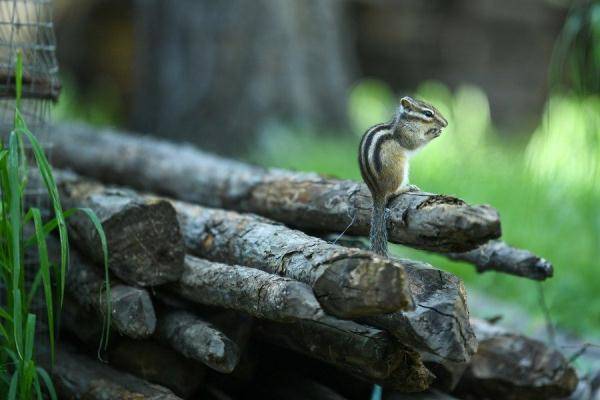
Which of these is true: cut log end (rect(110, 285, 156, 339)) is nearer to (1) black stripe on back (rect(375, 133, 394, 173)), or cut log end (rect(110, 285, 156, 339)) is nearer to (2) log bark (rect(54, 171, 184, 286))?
(2) log bark (rect(54, 171, 184, 286))

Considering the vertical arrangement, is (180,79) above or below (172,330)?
above

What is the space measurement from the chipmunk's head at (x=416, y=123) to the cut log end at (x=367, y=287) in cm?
99

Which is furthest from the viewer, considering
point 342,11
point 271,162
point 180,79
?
point 342,11

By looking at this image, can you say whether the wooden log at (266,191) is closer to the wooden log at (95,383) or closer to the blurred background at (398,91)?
the wooden log at (95,383)

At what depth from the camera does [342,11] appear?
12375 millimetres

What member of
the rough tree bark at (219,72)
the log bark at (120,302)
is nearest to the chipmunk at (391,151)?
the log bark at (120,302)

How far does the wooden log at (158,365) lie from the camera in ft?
10.8

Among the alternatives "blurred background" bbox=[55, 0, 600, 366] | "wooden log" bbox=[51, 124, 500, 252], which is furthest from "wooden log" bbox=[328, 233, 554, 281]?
"blurred background" bbox=[55, 0, 600, 366]

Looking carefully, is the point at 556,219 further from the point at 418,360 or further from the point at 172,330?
the point at 172,330

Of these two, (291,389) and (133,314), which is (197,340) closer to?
(133,314)

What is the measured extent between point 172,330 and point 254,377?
50 centimetres

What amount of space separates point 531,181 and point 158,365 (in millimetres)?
4063

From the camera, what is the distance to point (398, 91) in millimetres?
12891

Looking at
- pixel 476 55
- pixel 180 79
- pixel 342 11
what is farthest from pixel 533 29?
pixel 180 79
